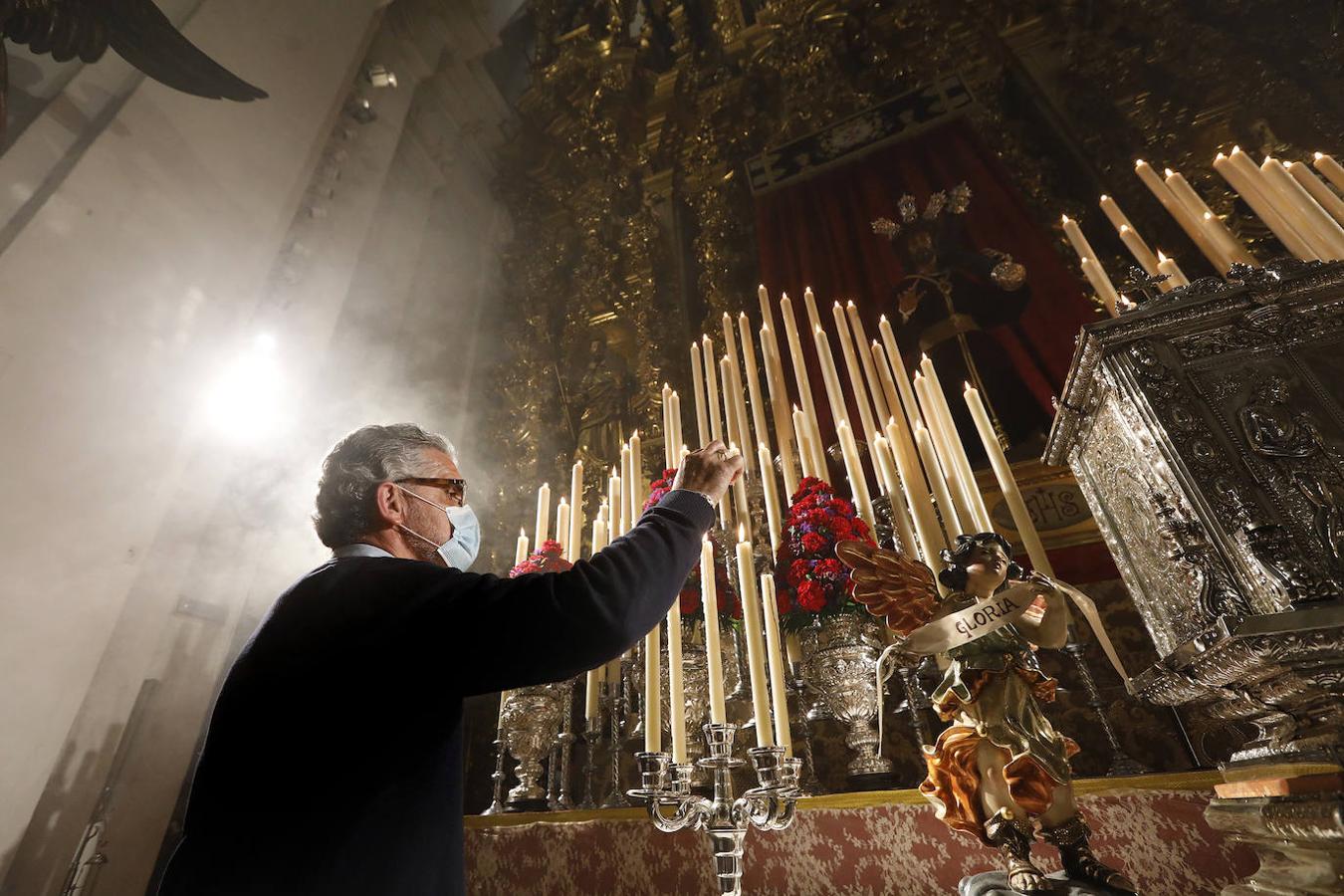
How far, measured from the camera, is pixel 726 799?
37.1 inches

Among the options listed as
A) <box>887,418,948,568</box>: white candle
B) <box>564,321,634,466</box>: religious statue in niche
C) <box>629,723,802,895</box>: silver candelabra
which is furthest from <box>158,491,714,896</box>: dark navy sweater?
<box>564,321,634,466</box>: religious statue in niche

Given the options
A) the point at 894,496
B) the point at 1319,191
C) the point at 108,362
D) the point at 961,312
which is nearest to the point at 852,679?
the point at 894,496

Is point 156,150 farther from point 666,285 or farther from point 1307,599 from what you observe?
point 1307,599

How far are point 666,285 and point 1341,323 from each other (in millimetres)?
3337

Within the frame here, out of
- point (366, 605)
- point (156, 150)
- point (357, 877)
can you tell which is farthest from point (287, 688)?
point (156, 150)

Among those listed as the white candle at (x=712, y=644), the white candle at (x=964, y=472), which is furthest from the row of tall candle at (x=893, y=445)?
the white candle at (x=712, y=644)

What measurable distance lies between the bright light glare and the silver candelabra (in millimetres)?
2519

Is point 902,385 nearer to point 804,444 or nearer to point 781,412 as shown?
point 804,444

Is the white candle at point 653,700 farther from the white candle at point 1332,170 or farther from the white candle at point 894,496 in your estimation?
the white candle at point 1332,170

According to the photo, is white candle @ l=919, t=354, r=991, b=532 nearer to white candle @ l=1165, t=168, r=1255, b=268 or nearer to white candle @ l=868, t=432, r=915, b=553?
white candle @ l=868, t=432, r=915, b=553

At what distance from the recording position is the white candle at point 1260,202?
3.82 feet

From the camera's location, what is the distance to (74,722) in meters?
1.83

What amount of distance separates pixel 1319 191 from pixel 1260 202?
0.47 ft

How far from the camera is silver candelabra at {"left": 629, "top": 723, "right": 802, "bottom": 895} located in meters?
0.87
